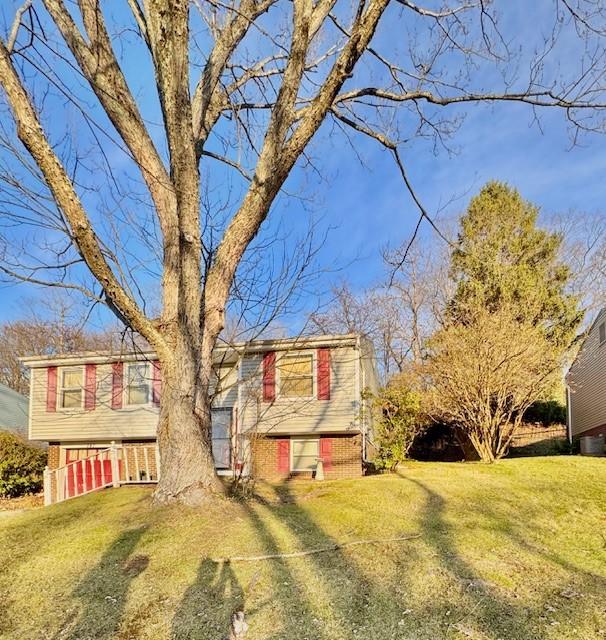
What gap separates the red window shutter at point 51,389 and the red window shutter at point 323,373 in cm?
831

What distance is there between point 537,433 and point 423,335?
5.96 m

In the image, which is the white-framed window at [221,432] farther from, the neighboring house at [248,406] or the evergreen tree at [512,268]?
the evergreen tree at [512,268]

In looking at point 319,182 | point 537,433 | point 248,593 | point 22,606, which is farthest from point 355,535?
point 537,433

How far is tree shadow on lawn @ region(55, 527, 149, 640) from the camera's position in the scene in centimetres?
346

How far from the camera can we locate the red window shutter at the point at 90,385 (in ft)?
50.4

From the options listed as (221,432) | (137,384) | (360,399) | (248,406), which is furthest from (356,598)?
(137,384)

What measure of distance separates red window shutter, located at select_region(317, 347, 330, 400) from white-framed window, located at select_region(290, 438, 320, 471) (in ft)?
4.52

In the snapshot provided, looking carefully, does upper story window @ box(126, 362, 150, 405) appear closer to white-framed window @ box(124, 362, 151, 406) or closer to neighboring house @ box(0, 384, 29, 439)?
white-framed window @ box(124, 362, 151, 406)

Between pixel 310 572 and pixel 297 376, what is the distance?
957 centimetres

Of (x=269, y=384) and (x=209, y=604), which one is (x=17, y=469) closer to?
(x=269, y=384)

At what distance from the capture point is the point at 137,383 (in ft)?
49.9

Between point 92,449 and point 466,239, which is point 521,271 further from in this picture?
point 92,449

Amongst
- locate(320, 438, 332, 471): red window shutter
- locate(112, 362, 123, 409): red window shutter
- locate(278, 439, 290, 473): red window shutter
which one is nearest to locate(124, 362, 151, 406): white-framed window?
locate(112, 362, 123, 409): red window shutter

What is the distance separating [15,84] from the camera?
4809 mm
